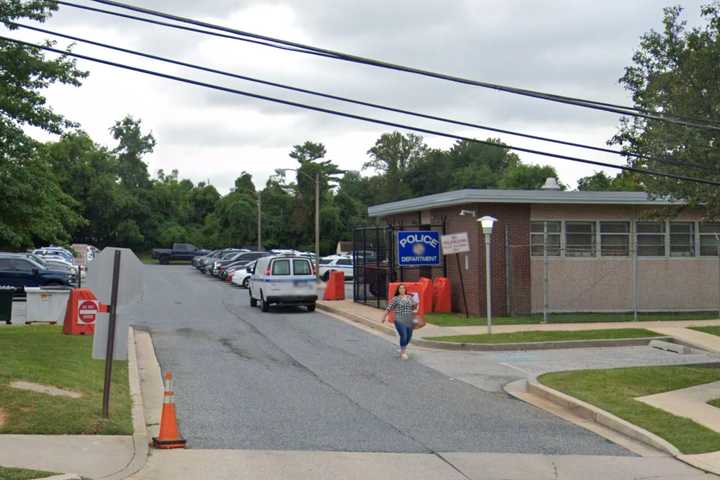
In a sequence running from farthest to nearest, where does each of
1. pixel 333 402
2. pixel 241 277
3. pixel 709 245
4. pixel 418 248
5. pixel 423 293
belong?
pixel 241 277 → pixel 709 245 → pixel 418 248 → pixel 423 293 → pixel 333 402

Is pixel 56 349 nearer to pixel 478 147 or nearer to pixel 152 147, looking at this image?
pixel 152 147

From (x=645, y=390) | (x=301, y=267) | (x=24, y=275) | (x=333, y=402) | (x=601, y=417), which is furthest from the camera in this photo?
(x=24, y=275)

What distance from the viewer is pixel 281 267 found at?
2831 cm

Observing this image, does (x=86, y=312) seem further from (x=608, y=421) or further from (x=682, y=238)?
(x=682, y=238)

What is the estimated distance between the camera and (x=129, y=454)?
30.4ft

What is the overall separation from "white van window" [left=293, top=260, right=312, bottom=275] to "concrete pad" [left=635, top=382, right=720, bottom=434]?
15.6 meters

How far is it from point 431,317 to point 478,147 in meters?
84.3

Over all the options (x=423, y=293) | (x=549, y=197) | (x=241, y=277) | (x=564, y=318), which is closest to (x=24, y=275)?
(x=241, y=277)

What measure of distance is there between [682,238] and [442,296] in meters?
7.62

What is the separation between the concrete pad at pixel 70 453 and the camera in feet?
27.9

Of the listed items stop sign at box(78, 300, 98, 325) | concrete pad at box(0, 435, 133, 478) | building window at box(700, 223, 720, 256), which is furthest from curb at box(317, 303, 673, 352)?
concrete pad at box(0, 435, 133, 478)

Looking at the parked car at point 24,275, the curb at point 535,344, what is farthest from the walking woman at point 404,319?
the parked car at point 24,275

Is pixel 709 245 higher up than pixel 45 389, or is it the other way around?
pixel 709 245

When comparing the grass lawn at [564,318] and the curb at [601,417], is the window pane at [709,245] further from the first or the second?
the curb at [601,417]
